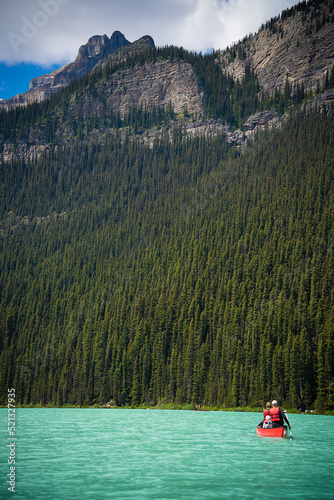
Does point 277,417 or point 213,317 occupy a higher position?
point 213,317

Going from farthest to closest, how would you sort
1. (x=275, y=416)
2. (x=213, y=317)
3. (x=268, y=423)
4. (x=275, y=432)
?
(x=213, y=317) → (x=268, y=423) → (x=275, y=416) → (x=275, y=432)

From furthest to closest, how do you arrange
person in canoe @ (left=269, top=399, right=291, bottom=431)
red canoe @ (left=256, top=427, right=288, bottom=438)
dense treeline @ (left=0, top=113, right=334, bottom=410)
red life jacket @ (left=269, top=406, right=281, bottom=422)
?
1. dense treeline @ (left=0, top=113, right=334, bottom=410)
2. red life jacket @ (left=269, top=406, right=281, bottom=422)
3. person in canoe @ (left=269, top=399, right=291, bottom=431)
4. red canoe @ (left=256, top=427, right=288, bottom=438)

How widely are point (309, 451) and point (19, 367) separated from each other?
14895 centimetres

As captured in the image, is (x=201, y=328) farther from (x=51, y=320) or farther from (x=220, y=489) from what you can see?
(x=220, y=489)

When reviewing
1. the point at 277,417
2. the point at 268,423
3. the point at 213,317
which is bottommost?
the point at 268,423

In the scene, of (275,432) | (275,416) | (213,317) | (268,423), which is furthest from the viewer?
(213,317)

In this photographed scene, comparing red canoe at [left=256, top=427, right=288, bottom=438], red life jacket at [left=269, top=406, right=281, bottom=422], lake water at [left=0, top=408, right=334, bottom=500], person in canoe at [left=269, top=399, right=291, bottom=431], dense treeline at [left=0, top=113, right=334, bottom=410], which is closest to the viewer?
lake water at [left=0, top=408, right=334, bottom=500]

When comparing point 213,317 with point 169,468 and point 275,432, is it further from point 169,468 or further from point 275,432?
point 169,468

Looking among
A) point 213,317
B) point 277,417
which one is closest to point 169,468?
point 277,417

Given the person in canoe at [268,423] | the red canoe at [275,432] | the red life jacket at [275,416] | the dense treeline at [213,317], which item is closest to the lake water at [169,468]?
the red canoe at [275,432]

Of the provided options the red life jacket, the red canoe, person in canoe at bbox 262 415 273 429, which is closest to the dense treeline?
the red canoe

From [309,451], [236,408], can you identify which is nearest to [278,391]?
[236,408]

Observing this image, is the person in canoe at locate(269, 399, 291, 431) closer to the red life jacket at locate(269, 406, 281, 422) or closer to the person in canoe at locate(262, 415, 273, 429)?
the red life jacket at locate(269, 406, 281, 422)

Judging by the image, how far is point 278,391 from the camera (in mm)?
109250
